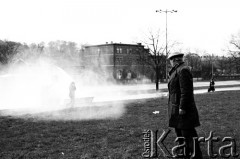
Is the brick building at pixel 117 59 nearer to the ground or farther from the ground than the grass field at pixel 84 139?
farther from the ground

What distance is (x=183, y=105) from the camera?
489 centimetres

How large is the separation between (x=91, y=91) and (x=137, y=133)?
20256mm

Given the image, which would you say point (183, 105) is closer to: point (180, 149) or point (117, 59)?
point (180, 149)

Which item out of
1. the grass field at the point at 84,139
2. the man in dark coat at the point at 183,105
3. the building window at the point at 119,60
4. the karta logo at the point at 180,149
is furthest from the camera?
the building window at the point at 119,60

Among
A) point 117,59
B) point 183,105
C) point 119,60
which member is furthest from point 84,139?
point 117,59

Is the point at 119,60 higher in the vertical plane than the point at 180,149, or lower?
higher

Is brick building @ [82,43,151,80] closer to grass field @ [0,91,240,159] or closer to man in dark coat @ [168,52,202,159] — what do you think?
grass field @ [0,91,240,159]

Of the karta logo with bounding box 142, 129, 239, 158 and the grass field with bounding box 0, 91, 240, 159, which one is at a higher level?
the karta logo with bounding box 142, 129, 239, 158

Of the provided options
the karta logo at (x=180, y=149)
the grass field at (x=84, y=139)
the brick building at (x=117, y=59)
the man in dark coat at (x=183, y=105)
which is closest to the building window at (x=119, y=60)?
the brick building at (x=117, y=59)

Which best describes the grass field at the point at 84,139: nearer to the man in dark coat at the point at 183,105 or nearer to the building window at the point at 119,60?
the man in dark coat at the point at 183,105

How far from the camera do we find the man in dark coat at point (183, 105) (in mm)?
4926

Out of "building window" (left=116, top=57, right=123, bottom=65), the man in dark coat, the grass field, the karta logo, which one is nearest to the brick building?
"building window" (left=116, top=57, right=123, bottom=65)

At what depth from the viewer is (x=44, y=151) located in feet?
20.0

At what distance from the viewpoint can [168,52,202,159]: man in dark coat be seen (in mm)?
4926
